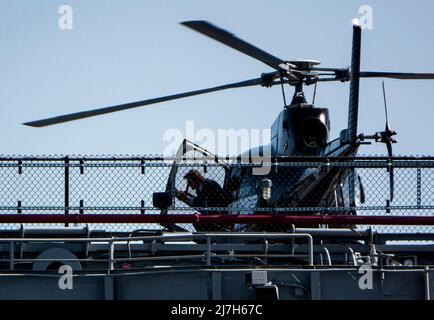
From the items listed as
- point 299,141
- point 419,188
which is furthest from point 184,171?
point 419,188

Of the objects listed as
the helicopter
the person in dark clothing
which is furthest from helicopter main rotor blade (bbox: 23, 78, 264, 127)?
the person in dark clothing

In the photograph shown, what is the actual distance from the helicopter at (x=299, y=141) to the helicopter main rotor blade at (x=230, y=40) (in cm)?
3

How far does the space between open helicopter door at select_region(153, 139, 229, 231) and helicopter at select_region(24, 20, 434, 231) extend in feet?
0.10

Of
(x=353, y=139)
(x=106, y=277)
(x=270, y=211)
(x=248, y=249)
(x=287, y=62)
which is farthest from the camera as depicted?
(x=287, y=62)

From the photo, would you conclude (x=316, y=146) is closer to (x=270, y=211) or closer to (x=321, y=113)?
(x=321, y=113)

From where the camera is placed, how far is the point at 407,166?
21156 mm

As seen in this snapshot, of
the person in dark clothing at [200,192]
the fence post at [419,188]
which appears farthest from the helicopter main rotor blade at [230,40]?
the fence post at [419,188]

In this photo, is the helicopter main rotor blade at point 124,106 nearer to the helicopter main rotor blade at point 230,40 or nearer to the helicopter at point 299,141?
the helicopter at point 299,141

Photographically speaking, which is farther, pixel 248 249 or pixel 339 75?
pixel 339 75

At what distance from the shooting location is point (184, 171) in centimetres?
2334

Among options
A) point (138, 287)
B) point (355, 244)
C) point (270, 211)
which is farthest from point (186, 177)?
point (138, 287)

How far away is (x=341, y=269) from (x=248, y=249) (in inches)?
104

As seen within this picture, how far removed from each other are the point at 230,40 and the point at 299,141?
426 centimetres

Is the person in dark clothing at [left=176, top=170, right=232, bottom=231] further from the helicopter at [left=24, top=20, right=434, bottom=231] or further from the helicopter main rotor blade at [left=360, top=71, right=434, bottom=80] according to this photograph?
the helicopter main rotor blade at [left=360, top=71, right=434, bottom=80]
